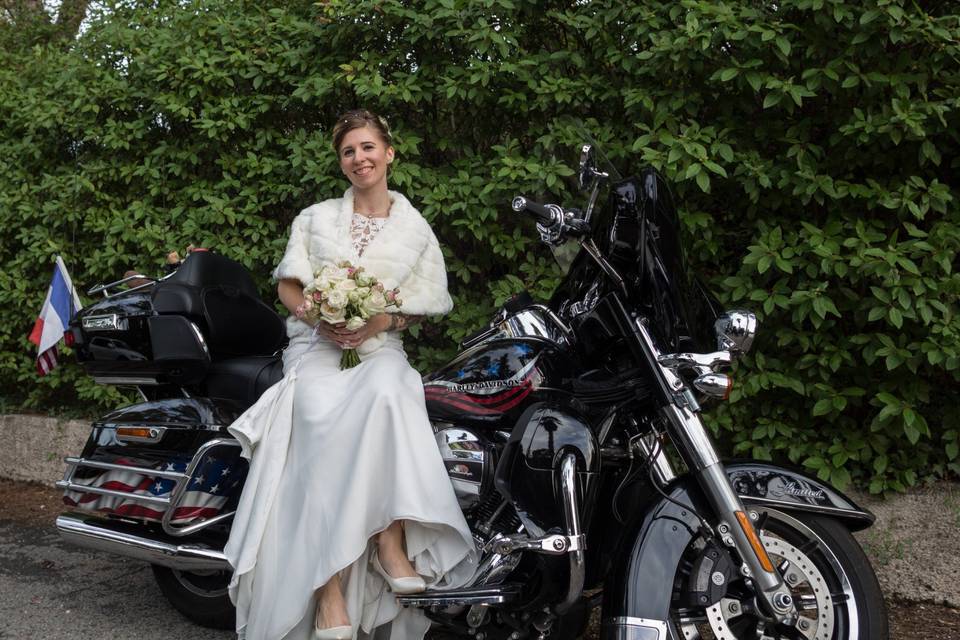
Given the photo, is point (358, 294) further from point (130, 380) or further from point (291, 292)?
point (130, 380)

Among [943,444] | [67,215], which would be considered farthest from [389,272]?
[67,215]

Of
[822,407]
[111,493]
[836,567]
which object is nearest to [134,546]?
[111,493]

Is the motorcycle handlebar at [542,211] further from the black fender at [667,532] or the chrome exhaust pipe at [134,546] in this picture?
the chrome exhaust pipe at [134,546]

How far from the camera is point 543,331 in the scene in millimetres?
2877

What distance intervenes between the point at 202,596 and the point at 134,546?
497 millimetres

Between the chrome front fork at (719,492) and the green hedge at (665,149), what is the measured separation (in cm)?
110

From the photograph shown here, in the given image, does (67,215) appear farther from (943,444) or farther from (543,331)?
(943,444)

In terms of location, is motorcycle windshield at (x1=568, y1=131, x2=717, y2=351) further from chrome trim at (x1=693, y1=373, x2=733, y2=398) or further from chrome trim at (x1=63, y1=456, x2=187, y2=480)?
chrome trim at (x1=63, y1=456, x2=187, y2=480)

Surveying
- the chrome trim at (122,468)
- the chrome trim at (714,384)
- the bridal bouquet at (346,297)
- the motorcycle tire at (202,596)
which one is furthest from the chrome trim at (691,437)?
the motorcycle tire at (202,596)

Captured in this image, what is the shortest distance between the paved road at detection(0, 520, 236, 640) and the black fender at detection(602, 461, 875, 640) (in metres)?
1.86

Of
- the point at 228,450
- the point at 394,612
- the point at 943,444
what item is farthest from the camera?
the point at 943,444

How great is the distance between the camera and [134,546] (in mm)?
3234

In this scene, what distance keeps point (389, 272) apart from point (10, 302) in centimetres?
395

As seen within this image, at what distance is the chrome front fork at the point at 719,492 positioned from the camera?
236 centimetres
